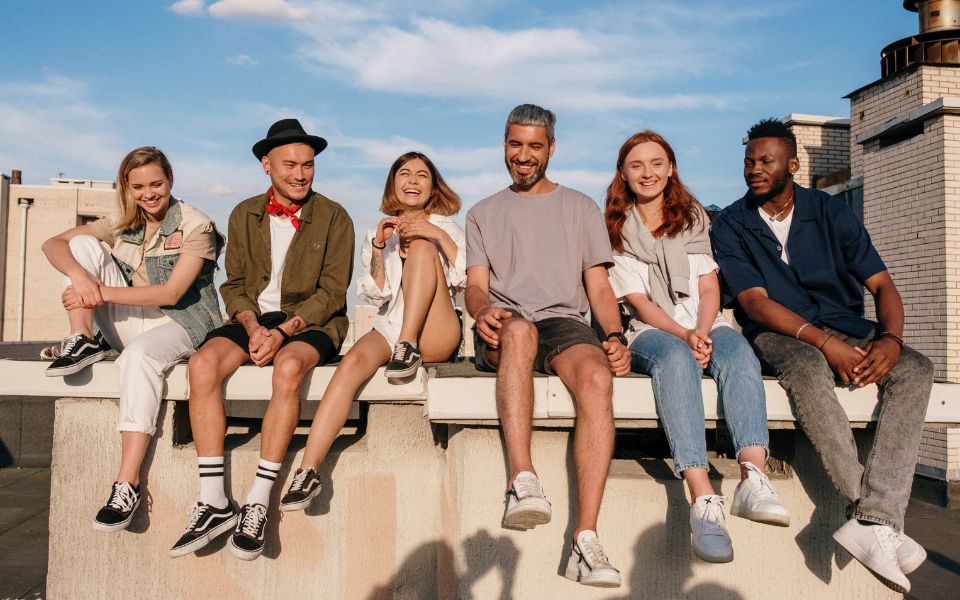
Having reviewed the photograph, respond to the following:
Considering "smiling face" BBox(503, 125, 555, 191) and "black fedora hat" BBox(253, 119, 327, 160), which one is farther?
"black fedora hat" BBox(253, 119, 327, 160)

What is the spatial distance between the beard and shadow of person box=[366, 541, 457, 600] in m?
1.90

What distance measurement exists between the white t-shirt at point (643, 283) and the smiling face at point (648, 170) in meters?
0.39

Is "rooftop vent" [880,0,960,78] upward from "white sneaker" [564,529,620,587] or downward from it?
upward

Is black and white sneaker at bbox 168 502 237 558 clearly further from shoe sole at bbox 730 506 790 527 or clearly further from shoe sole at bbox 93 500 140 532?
shoe sole at bbox 730 506 790 527

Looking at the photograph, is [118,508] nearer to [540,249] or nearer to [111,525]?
[111,525]

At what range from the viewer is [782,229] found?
4.13 metres

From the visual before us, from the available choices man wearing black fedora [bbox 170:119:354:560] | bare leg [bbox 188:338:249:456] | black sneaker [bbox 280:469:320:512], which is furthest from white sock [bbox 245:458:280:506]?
bare leg [bbox 188:338:249:456]

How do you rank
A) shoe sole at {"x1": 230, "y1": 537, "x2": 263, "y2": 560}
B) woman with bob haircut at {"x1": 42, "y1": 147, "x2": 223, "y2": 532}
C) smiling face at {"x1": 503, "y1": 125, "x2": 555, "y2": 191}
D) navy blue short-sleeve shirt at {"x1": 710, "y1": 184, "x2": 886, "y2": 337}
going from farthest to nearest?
1. navy blue short-sleeve shirt at {"x1": 710, "y1": 184, "x2": 886, "y2": 337}
2. smiling face at {"x1": 503, "y1": 125, "x2": 555, "y2": 191}
3. woman with bob haircut at {"x1": 42, "y1": 147, "x2": 223, "y2": 532}
4. shoe sole at {"x1": 230, "y1": 537, "x2": 263, "y2": 560}

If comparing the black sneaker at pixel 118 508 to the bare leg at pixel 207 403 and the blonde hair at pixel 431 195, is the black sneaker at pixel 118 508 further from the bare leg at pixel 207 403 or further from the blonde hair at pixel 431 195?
the blonde hair at pixel 431 195

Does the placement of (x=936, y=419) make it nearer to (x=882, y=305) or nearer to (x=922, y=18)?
(x=882, y=305)

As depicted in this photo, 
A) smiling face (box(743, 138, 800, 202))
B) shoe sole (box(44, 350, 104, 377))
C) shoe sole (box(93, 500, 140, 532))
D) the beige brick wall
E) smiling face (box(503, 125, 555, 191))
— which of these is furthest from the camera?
the beige brick wall

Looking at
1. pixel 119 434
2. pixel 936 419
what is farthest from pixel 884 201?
pixel 119 434

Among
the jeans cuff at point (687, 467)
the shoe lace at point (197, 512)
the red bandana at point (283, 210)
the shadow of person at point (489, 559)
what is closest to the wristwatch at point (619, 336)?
the jeans cuff at point (687, 467)

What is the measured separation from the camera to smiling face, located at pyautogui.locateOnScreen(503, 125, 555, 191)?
151 inches
